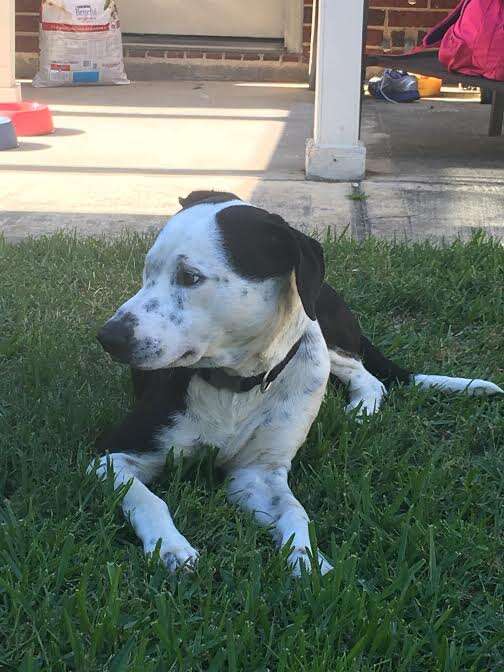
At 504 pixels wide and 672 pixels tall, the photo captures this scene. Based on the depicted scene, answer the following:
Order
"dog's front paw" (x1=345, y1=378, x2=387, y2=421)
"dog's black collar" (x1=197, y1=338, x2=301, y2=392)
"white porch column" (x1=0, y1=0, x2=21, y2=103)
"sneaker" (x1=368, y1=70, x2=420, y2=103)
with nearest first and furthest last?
"dog's black collar" (x1=197, y1=338, x2=301, y2=392) < "dog's front paw" (x1=345, y1=378, x2=387, y2=421) < "white porch column" (x1=0, y1=0, x2=21, y2=103) < "sneaker" (x1=368, y1=70, x2=420, y2=103)

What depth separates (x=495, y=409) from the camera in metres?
3.30

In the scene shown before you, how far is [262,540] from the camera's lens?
2.53 metres

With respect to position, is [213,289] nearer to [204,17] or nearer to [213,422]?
[213,422]

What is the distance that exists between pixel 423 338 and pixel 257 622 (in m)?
2.00

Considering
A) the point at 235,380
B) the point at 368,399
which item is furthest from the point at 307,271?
the point at 368,399

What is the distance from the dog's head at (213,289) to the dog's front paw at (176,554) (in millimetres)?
440

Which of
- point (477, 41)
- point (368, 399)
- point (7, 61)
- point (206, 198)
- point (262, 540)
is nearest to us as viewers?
point (262, 540)

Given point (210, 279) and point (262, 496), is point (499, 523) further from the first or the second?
point (210, 279)

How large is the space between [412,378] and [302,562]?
1.34 metres

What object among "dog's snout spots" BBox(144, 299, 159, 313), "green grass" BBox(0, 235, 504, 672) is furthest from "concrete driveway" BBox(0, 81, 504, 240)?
"dog's snout spots" BBox(144, 299, 159, 313)

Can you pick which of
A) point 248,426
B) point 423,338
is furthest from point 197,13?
point 248,426

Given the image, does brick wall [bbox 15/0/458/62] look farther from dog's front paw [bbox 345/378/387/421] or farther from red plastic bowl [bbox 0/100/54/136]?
dog's front paw [bbox 345/378/387/421]

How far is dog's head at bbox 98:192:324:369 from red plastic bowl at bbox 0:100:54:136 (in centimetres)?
542

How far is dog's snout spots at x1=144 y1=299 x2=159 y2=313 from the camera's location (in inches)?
96.7
